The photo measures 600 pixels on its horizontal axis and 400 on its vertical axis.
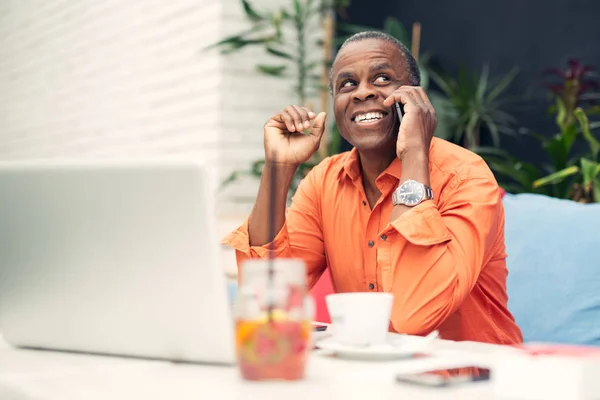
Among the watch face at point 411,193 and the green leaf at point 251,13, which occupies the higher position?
the green leaf at point 251,13

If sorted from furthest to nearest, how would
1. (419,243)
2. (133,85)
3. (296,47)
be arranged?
(133,85)
(296,47)
(419,243)

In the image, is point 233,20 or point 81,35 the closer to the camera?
point 233,20

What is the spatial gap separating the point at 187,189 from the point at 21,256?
1.06 ft

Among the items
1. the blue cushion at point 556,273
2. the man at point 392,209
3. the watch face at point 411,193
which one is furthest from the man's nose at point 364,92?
the blue cushion at point 556,273

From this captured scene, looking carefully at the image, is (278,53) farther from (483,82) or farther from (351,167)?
(351,167)

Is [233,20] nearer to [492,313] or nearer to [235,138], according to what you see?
[235,138]

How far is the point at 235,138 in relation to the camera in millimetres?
3807

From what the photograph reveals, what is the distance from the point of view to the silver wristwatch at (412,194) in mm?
1562

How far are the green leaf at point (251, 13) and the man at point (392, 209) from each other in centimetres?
177

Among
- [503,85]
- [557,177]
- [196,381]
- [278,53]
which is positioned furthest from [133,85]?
[196,381]

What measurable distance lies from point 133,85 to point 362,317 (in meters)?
3.62

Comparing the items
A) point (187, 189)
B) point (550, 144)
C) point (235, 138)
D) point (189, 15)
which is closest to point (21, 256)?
point (187, 189)

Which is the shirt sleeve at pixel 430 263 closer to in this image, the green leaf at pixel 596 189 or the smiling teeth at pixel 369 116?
the smiling teeth at pixel 369 116

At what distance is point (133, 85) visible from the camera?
4.48 meters
